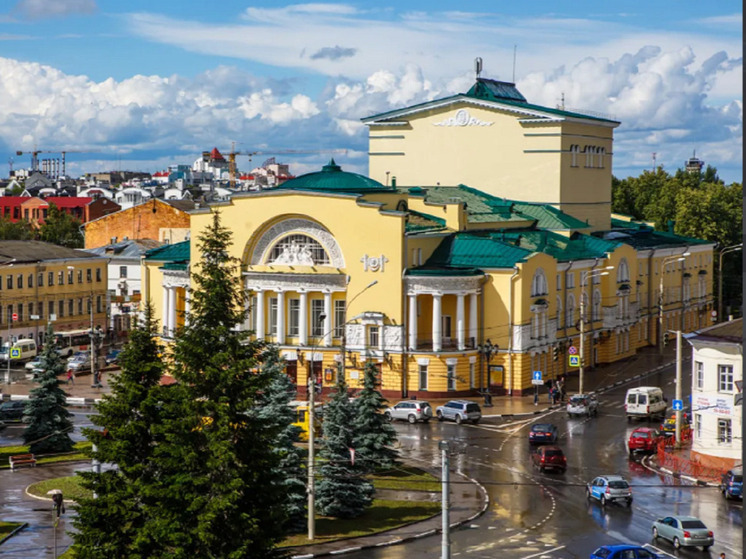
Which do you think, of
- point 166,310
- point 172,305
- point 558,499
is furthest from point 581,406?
point 166,310

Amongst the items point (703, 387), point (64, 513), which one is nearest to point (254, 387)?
point (64, 513)

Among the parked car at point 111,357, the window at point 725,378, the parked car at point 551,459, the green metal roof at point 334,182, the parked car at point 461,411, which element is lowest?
the parked car at point 551,459

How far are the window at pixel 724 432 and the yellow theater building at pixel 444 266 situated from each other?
17684 mm

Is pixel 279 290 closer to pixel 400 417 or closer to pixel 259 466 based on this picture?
pixel 400 417

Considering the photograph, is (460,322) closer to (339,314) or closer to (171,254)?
(339,314)

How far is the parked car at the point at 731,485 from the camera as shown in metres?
50.0

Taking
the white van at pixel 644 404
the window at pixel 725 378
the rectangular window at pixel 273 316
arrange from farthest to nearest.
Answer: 1. the rectangular window at pixel 273 316
2. the white van at pixel 644 404
3. the window at pixel 725 378

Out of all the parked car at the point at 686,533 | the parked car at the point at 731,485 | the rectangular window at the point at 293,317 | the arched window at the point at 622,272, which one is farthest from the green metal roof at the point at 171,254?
the parked car at the point at 686,533

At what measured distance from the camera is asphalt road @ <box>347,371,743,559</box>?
43750 millimetres

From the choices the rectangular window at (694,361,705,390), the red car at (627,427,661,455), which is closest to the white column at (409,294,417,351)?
the red car at (627,427,661,455)

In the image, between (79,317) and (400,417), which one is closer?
(400,417)

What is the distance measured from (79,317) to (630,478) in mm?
59758

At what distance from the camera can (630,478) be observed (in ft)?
178

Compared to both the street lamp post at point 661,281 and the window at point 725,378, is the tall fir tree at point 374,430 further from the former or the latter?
the street lamp post at point 661,281
